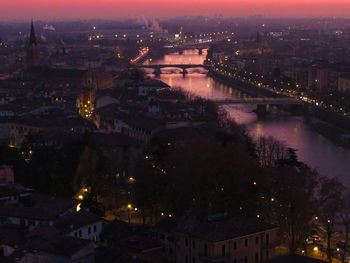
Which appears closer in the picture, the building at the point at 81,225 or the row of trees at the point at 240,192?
the building at the point at 81,225

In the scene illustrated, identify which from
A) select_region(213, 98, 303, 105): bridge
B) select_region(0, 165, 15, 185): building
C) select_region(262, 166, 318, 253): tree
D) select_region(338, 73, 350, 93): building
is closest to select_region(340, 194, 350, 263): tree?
select_region(262, 166, 318, 253): tree

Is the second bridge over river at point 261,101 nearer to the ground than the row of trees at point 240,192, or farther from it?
nearer to the ground

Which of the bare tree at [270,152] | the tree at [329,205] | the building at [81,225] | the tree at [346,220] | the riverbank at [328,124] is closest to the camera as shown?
the building at [81,225]

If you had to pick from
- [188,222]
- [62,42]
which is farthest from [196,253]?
[62,42]

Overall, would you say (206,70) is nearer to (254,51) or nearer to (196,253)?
(254,51)

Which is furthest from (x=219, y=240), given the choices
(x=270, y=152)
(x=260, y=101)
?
(x=260, y=101)

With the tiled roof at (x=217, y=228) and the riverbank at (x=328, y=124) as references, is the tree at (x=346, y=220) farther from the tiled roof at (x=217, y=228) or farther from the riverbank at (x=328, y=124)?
the riverbank at (x=328, y=124)

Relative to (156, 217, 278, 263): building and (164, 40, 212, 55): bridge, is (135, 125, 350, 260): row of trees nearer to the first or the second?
(156, 217, 278, 263): building

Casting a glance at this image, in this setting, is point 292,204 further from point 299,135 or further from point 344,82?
point 344,82

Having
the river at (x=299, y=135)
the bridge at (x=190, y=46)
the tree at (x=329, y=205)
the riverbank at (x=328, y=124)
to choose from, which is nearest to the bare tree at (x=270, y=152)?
the river at (x=299, y=135)

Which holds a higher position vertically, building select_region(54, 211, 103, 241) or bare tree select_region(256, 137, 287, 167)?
building select_region(54, 211, 103, 241)
